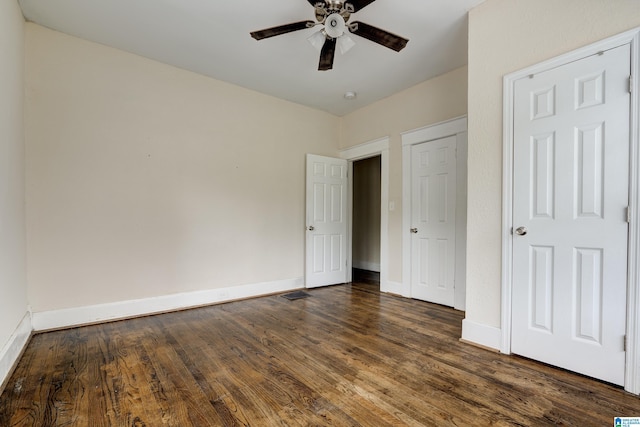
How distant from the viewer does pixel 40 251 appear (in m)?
2.71

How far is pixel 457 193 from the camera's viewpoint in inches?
137

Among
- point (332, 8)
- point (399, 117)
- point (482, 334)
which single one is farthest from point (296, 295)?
point (332, 8)

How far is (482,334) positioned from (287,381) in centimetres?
168

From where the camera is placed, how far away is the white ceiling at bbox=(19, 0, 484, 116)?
2.46 meters

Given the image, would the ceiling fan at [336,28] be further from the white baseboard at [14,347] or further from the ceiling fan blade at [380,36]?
the white baseboard at [14,347]

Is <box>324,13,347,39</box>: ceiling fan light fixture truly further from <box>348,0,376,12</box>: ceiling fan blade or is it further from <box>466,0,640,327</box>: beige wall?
<box>466,0,640,327</box>: beige wall

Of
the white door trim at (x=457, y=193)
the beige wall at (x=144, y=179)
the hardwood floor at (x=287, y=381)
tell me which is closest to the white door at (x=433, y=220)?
the white door trim at (x=457, y=193)

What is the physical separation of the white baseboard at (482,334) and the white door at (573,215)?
0.42 ft

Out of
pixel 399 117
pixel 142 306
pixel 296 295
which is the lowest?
pixel 296 295

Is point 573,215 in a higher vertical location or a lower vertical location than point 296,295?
higher

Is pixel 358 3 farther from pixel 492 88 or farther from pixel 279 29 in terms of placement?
pixel 492 88

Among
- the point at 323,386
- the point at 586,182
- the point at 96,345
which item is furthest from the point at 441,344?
the point at 96,345

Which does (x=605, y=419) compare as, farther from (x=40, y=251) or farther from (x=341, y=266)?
(x=40, y=251)

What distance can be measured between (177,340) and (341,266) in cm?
281
